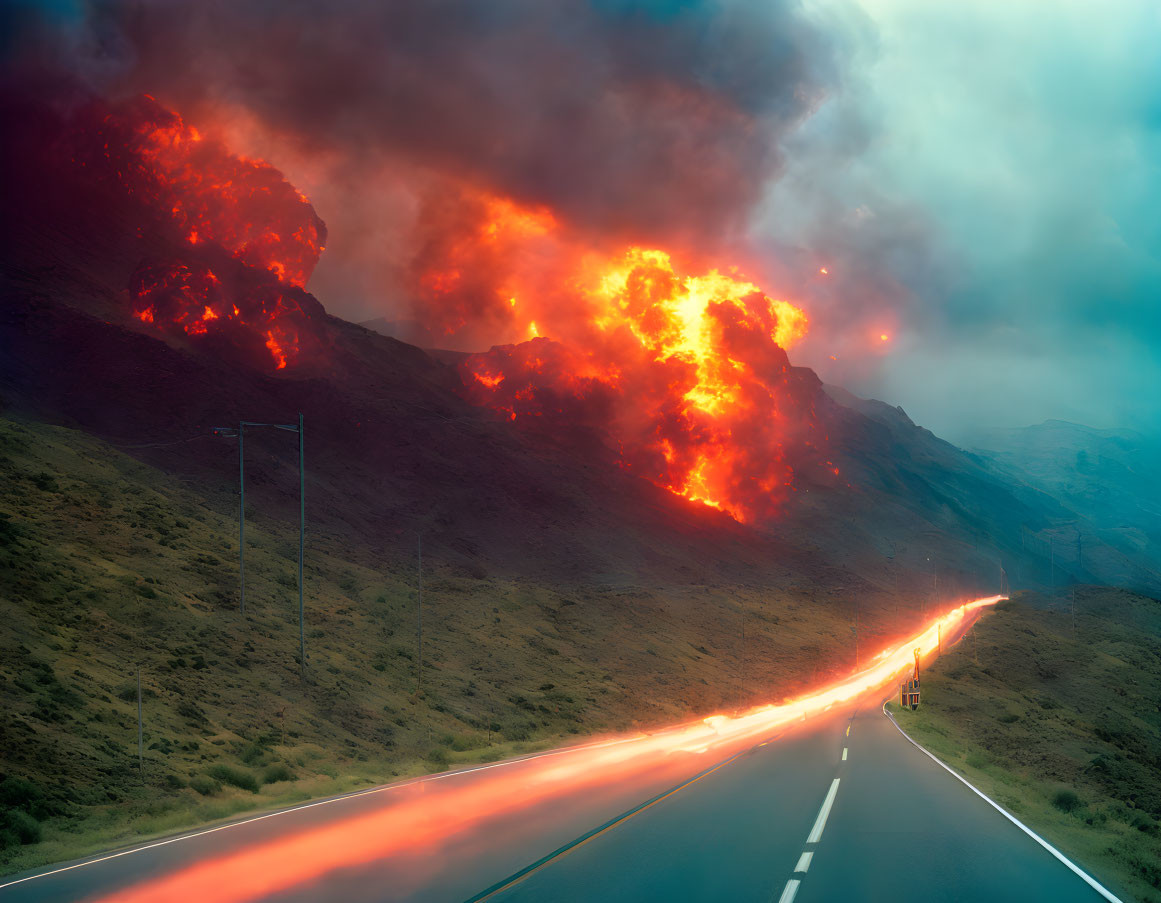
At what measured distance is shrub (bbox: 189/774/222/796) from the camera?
21.1m

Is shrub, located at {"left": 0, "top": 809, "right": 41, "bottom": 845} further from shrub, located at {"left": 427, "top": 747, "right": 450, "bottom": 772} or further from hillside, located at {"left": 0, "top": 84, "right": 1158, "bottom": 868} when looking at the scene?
shrub, located at {"left": 427, "top": 747, "right": 450, "bottom": 772}

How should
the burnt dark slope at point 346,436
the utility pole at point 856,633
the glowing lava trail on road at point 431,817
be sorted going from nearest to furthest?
the glowing lava trail on road at point 431,817
the utility pole at point 856,633
the burnt dark slope at point 346,436

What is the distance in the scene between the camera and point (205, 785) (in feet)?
70.1

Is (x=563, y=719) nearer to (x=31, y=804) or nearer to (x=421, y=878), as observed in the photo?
(x=31, y=804)

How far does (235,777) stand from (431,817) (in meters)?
10.2

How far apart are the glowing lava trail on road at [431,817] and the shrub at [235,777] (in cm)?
544

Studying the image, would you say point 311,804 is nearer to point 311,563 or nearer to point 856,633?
point 311,563

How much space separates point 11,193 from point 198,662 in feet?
365

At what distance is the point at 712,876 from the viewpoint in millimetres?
10148

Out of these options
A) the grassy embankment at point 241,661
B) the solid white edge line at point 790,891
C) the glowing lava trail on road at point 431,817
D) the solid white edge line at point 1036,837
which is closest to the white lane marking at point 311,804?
the glowing lava trail on road at point 431,817

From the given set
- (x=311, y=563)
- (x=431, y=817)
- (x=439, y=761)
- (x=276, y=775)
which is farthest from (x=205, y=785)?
(x=311, y=563)

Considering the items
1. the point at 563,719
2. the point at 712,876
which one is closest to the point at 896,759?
the point at 712,876

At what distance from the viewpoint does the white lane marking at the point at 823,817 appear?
12.5 meters

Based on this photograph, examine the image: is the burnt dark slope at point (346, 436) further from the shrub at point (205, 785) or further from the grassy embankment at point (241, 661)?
the shrub at point (205, 785)
